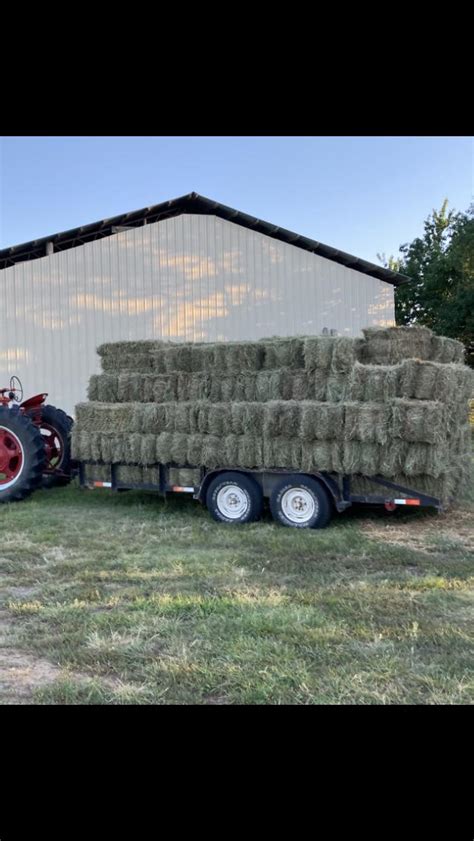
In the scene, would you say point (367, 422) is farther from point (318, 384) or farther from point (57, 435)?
point (57, 435)

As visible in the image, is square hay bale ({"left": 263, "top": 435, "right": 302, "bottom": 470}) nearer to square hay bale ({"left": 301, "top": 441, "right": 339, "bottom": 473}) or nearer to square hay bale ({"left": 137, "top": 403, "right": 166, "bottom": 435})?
square hay bale ({"left": 301, "top": 441, "right": 339, "bottom": 473})

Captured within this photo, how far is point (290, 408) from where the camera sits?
26.2ft

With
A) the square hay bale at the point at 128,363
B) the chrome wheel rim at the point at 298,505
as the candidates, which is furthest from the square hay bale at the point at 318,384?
the square hay bale at the point at 128,363

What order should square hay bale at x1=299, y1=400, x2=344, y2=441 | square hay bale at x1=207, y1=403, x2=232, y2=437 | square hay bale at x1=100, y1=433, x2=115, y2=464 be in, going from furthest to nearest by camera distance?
square hay bale at x1=100, y1=433, x2=115, y2=464 → square hay bale at x1=207, y1=403, x2=232, y2=437 → square hay bale at x1=299, y1=400, x2=344, y2=441

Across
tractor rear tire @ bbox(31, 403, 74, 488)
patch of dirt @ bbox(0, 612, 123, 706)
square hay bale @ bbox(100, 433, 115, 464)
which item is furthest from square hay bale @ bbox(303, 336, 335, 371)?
patch of dirt @ bbox(0, 612, 123, 706)

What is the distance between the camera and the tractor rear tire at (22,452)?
9664 millimetres

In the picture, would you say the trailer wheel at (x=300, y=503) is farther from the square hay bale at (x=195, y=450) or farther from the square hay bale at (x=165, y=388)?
the square hay bale at (x=165, y=388)

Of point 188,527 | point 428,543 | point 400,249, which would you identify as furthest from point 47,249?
point 400,249

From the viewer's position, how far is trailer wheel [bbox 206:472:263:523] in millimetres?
8305

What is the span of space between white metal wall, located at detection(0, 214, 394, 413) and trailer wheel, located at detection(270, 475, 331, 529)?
1027 cm

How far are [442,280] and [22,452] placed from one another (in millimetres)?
26264

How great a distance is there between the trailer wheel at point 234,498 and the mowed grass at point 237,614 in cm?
25

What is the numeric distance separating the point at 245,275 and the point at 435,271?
16.9 meters

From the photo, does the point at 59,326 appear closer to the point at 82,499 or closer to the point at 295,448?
the point at 82,499
